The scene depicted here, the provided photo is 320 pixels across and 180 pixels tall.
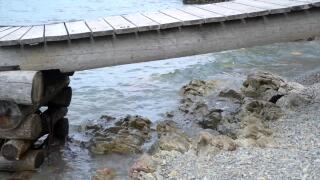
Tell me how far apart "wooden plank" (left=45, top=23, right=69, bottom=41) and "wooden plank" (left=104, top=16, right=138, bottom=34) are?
0.71 metres

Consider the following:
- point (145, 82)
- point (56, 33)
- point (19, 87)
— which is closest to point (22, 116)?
point (19, 87)

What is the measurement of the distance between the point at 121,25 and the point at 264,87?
16.9 feet

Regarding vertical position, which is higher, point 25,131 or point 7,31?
point 7,31

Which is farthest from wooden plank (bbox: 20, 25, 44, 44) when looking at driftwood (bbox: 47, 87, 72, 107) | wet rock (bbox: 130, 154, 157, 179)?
wet rock (bbox: 130, 154, 157, 179)

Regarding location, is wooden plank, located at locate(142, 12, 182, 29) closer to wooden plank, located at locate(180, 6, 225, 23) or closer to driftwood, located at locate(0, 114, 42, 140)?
wooden plank, located at locate(180, 6, 225, 23)

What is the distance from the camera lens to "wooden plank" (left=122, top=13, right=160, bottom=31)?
711 cm

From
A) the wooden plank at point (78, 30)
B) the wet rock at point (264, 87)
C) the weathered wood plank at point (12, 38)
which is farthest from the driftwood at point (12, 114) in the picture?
the wet rock at point (264, 87)

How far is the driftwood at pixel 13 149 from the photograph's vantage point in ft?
22.7

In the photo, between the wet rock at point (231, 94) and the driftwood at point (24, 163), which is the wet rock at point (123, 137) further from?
the wet rock at point (231, 94)

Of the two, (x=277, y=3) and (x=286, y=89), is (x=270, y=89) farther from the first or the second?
(x=277, y=3)

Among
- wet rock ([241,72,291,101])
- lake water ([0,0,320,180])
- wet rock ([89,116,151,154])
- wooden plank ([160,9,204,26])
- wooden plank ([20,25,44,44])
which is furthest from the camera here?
wet rock ([241,72,291,101])

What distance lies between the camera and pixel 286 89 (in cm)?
1112

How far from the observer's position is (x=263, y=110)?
8.97 m

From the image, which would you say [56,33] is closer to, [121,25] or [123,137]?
[121,25]
